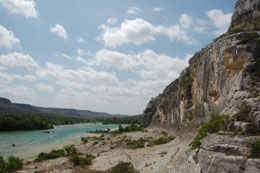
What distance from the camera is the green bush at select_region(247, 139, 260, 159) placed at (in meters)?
7.54

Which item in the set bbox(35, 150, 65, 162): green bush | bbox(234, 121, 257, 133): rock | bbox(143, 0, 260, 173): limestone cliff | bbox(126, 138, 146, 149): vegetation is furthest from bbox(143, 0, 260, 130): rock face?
bbox(35, 150, 65, 162): green bush

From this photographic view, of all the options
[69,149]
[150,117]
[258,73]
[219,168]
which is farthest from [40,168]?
[150,117]

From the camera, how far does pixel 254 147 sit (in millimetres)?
7723

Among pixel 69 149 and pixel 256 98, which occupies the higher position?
pixel 256 98

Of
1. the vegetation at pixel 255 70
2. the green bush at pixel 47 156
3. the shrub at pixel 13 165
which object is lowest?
the green bush at pixel 47 156

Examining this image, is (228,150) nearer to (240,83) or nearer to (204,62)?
(240,83)

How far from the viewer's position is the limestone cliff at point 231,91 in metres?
8.27

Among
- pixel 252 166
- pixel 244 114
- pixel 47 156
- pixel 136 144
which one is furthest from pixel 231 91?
pixel 47 156

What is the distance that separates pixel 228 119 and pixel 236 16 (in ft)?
62.7

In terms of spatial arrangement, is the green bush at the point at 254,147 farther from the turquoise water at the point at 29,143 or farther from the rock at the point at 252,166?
the turquoise water at the point at 29,143

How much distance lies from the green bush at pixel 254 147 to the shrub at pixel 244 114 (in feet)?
6.42

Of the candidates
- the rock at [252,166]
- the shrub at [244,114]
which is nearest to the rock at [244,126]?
the shrub at [244,114]

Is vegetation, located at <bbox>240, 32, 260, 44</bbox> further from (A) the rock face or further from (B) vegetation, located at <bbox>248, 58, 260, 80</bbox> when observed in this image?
(B) vegetation, located at <bbox>248, 58, 260, 80</bbox>

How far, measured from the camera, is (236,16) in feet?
76.4
